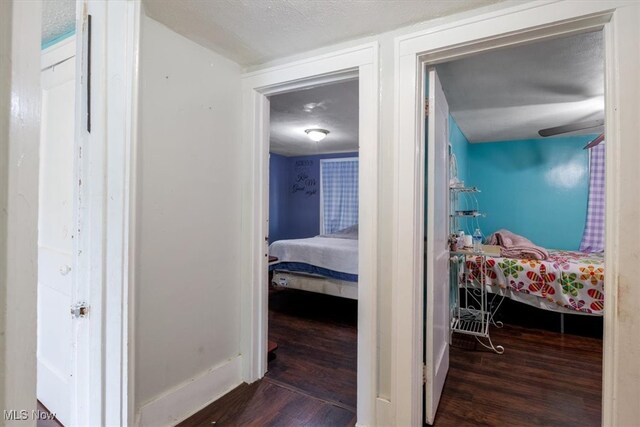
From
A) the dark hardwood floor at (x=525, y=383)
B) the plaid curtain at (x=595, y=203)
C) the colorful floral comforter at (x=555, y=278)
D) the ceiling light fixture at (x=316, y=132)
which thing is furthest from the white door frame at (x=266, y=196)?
the plaid curtain at (x=595, y=203)

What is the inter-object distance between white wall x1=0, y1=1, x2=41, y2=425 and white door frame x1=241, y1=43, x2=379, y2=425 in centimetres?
137

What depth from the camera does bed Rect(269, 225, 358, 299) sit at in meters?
3.35

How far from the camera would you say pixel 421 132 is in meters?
1.54

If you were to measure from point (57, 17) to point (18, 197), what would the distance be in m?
1.64

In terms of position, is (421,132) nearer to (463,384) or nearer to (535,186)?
(463,384)

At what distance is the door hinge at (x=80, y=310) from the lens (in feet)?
3.54

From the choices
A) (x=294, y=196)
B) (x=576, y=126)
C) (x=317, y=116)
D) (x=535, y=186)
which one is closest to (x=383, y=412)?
(x=317, y=116)

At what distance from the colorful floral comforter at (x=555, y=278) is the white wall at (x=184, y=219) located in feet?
8.20

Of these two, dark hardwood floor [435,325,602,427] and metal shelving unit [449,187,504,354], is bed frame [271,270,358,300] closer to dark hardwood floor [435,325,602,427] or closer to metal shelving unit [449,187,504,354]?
metal shelving unit [449,187,504,354]

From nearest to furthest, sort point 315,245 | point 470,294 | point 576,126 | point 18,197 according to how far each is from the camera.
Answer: point 18,197
point 576,126
point 470,294
point 315,245

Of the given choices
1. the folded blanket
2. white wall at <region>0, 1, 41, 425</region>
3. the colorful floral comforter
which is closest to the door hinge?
white wall at <region>0, 1, 41, 425</region>

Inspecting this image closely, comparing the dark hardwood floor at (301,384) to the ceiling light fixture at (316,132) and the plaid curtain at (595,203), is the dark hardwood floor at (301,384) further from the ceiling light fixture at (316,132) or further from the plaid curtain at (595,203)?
the plaid curtain at (595,203)

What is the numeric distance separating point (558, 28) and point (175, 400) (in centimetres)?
251

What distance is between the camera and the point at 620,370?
3.71 feet
